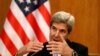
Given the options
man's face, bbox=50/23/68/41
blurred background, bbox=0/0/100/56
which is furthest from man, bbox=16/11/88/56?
blurred background, bbox=0/0/100/56

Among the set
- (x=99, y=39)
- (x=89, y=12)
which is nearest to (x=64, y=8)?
(x=89, y=12)

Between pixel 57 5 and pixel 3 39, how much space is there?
0.84m

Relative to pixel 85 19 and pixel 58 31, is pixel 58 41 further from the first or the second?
pixel 85 19

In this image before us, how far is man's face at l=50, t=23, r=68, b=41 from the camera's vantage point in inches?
91.7

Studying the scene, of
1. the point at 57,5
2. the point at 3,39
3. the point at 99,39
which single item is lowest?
the point at 99,39

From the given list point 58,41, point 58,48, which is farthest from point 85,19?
point 58,48

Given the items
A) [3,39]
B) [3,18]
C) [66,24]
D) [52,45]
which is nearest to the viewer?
[52,45]

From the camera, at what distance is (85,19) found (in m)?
3.43

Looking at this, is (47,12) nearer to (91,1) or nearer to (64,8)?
(64,8)

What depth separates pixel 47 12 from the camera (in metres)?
2.96

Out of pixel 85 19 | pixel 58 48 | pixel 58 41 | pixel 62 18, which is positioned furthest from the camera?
pixel 85 19

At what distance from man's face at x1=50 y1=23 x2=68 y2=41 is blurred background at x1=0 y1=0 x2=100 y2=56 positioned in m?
0.98

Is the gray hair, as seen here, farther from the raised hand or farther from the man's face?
the raised hand

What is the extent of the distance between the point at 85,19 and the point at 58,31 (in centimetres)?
110
